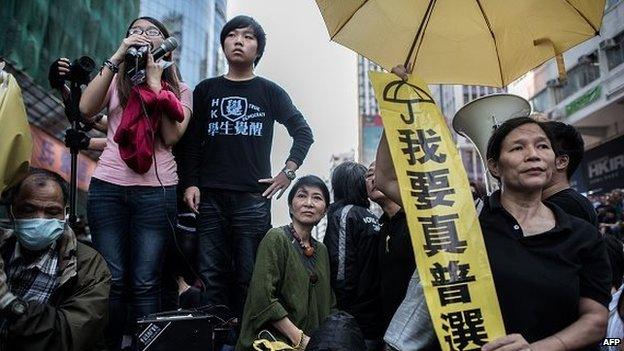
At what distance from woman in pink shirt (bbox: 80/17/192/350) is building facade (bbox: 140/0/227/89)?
45.2 meters

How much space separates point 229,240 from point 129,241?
654 millimetres

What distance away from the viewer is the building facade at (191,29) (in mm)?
47031

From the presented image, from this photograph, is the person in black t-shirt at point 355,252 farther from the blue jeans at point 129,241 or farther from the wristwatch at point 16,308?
the wristwatch at point 16,308

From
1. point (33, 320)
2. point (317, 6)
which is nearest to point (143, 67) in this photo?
point (317, 6)

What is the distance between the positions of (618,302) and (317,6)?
304cm

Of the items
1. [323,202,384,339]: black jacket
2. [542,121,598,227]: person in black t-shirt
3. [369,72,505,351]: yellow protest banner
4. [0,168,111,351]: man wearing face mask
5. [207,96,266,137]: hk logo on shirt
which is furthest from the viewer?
[207,96,266,137]: hk logo on shirt

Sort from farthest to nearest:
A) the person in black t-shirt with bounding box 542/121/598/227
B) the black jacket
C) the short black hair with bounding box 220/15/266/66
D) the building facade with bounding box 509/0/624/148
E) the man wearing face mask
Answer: the building facade with bounding box 509/0/624/148 < the short black hair with bounding box 220/15/266/66 < the black jacket < the person in black t-shirt with bounding box 542/121/598/227 < the man wearing face mask

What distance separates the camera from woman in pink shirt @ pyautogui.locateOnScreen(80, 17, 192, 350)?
111 inches

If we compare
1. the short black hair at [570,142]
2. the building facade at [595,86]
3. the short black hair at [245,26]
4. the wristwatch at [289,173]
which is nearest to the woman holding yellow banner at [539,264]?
the short black hair at [570,142]

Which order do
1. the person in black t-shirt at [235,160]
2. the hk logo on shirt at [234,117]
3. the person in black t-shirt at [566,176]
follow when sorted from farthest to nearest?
the hk logo on shirt at [234,117]
the person in black t-shirt at [235,160]
the person in black t-shirt at [566,176]

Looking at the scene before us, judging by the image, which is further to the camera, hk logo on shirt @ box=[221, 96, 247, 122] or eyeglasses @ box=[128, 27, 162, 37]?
hk logo on shirt @ box=[221, 96, 247, 122]

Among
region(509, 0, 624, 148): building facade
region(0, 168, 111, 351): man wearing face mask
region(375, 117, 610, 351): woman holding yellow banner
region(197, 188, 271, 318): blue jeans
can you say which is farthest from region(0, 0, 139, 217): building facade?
region(509, 0, 624, 148): building facade

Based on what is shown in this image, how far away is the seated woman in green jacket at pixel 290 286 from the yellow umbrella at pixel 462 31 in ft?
4.16

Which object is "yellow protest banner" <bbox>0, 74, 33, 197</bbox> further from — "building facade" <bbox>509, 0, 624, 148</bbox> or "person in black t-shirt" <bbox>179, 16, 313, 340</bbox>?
"building facade" <bbox>509, 0, 624, 148</bbox>
